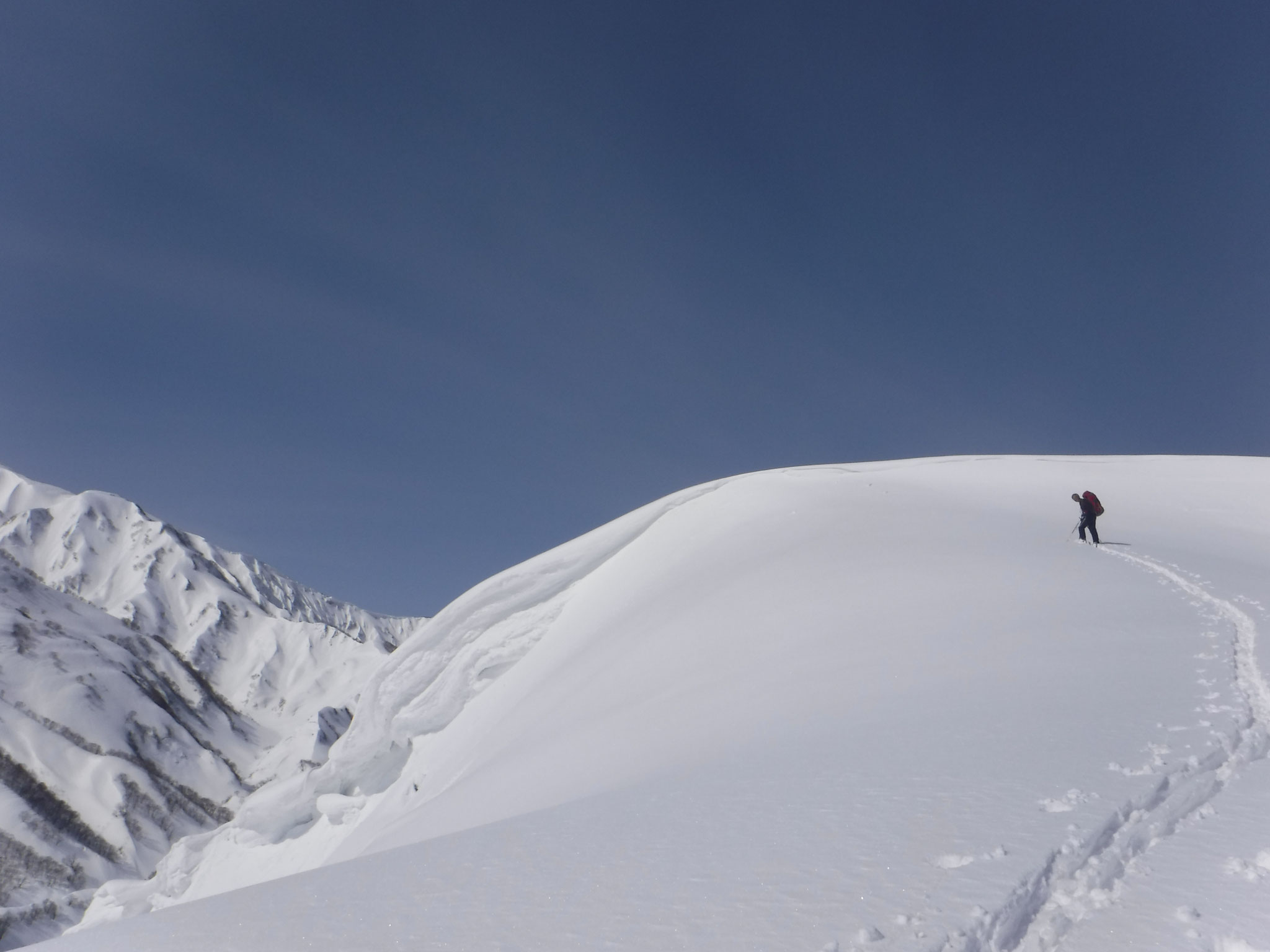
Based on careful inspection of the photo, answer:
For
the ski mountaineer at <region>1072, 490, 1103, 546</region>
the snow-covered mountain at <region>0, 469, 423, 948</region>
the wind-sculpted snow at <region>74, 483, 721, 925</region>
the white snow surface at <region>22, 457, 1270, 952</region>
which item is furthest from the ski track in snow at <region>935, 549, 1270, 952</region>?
the snow-covered mountain at <region>0, 469, 423, 948</region>

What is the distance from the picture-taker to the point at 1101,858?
3633 mm

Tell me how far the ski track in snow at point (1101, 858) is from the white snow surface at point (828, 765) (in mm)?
15

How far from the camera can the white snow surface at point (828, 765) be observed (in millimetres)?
3375

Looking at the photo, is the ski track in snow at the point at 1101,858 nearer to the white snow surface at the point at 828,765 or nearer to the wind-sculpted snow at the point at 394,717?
the white snow surface at the point at 828,765

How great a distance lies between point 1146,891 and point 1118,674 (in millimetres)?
3871

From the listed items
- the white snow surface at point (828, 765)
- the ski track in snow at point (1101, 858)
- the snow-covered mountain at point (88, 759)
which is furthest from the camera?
the snow-covered mountain at point (88, 759)

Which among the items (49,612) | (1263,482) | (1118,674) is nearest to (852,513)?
(1118,674)

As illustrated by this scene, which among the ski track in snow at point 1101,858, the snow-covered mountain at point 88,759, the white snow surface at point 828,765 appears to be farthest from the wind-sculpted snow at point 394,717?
the snow-covered mountain at point 88,759

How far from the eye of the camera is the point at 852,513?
1795cm

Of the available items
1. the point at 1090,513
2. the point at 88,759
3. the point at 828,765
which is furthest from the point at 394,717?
the point at 88,759

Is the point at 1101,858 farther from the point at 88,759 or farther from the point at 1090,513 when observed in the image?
the point at 88,759

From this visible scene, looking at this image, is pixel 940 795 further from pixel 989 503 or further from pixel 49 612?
pixel 49 612

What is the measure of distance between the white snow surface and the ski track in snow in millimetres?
15

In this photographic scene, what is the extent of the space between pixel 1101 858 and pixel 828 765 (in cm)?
184
